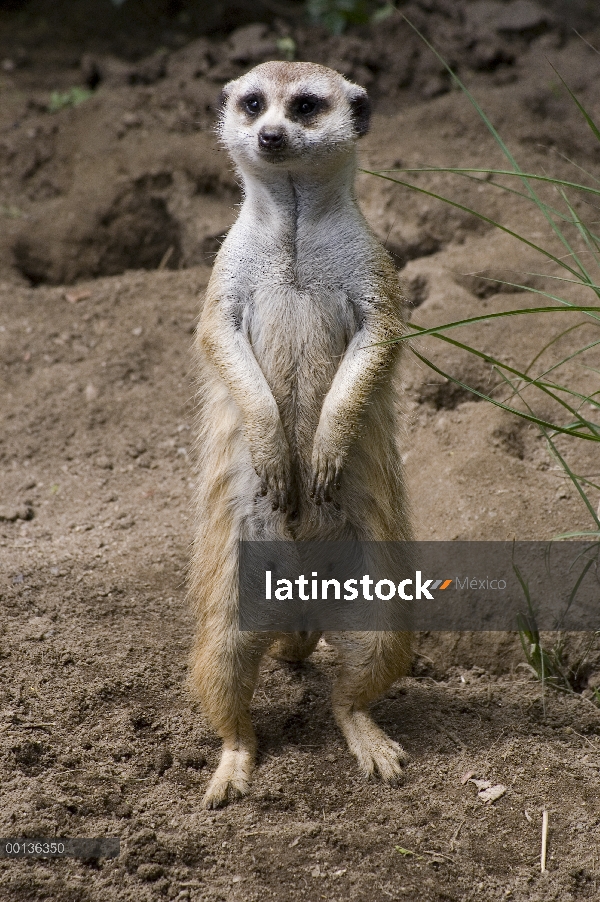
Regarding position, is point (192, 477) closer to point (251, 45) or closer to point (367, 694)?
point (367, 694)

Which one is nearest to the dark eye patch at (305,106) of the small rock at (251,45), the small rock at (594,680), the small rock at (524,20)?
the small rock at (594,680)

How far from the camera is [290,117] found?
3246mm

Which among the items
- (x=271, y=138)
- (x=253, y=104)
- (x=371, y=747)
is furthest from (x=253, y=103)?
(x=371, y=747)

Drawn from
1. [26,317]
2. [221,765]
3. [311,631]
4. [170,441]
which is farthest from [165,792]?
[26,317]

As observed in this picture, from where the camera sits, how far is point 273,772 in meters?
3.22

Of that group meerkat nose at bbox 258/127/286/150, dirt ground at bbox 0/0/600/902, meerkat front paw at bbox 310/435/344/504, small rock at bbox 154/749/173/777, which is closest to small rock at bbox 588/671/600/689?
dirt ground at bbox 0/0/600/902

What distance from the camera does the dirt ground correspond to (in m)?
2.88

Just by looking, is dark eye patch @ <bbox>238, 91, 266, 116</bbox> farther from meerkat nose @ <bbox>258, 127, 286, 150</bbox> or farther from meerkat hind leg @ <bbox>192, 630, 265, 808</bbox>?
meerkat hind leg @ <bbox>192, 630, 265, 808</bbox>

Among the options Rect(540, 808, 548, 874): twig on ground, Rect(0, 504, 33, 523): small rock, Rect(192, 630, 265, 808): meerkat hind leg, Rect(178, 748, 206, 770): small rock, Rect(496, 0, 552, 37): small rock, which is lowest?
Rect(540, 808, 548, 874): twig on ground

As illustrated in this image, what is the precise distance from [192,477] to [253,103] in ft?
6.75

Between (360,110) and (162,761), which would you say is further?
(360,110)

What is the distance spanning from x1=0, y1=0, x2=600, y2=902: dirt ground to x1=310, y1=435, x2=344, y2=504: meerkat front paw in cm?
92

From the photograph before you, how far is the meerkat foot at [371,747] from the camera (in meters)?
3.23

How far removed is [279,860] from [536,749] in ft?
3.44
